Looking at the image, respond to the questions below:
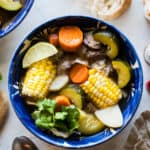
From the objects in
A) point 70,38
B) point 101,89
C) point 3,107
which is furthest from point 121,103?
point 3,107

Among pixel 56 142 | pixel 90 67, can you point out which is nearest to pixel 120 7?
pixel 90 67

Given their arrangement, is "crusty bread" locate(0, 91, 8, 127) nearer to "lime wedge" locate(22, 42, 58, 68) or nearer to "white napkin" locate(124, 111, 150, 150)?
"lime wedge" locate(22, 42, 58, 68)

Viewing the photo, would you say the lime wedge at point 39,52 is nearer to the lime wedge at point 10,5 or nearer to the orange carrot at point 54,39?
the orange carrot at point 54,39

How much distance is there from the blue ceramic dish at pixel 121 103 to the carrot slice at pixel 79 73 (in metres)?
0.11

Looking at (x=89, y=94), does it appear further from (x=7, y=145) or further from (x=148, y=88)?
(x=7, y=145)

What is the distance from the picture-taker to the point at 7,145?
1.38m

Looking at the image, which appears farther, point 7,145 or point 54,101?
point 7,145

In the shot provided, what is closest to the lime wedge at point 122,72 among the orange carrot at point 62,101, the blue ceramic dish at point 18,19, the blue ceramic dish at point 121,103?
the blue ceramic dish at point 121,103

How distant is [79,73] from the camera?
4.28 ft

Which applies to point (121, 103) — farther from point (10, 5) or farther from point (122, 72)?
point (10, 5)

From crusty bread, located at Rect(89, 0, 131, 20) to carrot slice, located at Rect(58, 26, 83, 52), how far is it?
0.10 metres

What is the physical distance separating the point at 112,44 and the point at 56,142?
293mm

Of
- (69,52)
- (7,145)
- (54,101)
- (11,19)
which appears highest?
(11,19)

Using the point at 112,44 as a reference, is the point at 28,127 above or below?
below
